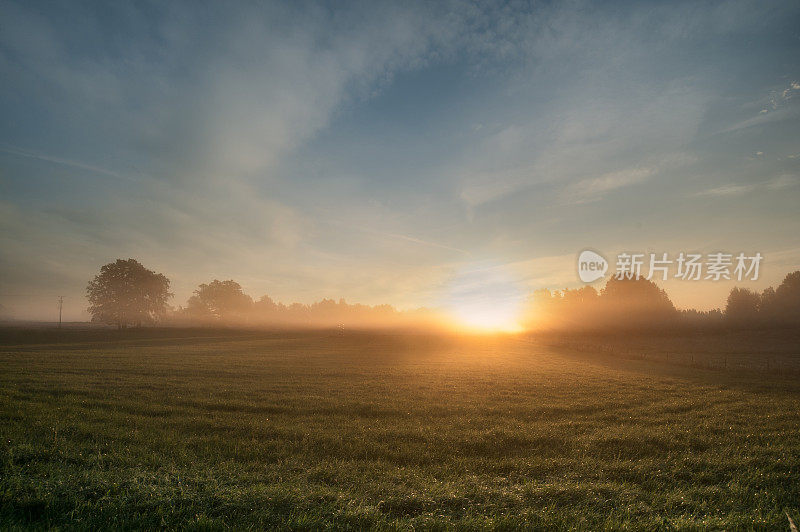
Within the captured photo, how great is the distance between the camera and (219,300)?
477ft

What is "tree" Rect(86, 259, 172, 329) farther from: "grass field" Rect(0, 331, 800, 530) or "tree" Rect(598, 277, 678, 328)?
"tree" Rect(598, 277, 678, 328)

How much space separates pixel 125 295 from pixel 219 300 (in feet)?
167

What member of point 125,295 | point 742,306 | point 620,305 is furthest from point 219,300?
point 742,306

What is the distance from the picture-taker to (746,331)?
86.2m

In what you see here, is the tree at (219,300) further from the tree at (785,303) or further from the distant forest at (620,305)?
the tree at (785,303)

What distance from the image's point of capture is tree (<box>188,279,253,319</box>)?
145 meters

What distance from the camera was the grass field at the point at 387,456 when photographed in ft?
23.8

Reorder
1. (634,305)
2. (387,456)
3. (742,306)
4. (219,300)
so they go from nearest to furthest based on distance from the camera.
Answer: (387,456), (634,305), (742,306), (219,300)

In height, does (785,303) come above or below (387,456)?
above

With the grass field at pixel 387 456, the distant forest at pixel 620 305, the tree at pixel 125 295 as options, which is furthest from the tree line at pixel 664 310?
the tree at pixel 125 295

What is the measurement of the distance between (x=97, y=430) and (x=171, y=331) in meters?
83.7

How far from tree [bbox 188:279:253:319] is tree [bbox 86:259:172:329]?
139 ft

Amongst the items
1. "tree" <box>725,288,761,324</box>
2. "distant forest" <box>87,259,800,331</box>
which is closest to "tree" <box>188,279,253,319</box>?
"distant forest" <box>87,259,800,331</box>

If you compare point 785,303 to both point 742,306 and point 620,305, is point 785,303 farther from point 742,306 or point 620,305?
point 620,305
